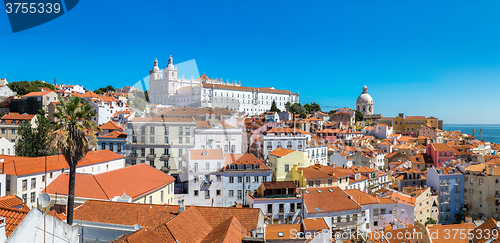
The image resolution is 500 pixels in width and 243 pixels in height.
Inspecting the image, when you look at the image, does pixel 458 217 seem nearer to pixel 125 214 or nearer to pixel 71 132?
pixel 125 214

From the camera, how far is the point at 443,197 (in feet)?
102

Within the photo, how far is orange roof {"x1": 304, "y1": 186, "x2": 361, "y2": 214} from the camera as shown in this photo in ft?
66.7

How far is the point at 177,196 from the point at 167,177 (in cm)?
313

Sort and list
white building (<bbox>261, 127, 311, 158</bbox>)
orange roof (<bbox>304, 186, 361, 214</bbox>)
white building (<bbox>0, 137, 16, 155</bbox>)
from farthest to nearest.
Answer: white building (<bbox>261, 127, 311, 158</bbox>) < white building (<bbox>0, 137, 16, 155</bbox>) < orange roof (<bbox>304, 186, 361, 214</bbox>)

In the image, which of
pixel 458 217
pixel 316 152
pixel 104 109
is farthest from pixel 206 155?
pixel 104 109

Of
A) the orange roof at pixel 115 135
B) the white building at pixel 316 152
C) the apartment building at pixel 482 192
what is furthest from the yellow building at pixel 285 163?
the apartment building at pixel 482 192

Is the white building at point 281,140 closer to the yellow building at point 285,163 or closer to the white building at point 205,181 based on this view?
the yellow building at point 285,163

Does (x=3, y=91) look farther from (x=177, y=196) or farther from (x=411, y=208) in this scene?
(x=411, y=208)

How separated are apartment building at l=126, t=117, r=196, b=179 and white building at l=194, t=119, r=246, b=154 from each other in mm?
774

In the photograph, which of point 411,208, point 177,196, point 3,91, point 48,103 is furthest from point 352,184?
point 3,91

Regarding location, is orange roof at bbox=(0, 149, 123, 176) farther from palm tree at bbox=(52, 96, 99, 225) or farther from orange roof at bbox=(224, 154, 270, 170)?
palm tree at bbox=(52, 96, 99, 225)

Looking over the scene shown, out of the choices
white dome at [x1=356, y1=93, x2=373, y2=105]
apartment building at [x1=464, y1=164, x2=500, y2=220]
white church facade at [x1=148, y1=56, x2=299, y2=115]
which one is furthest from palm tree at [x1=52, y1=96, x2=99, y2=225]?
white dome at [x1=356, y1=93, x2=373, y2=105]

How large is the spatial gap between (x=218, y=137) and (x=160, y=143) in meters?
5.46

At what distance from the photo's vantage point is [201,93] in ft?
303
